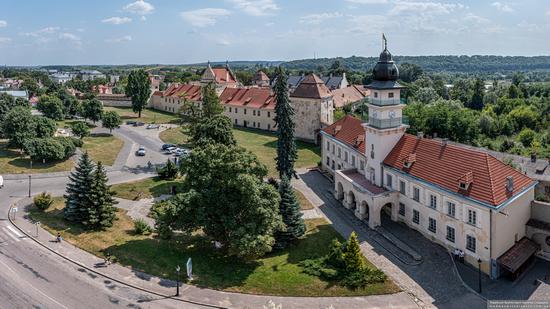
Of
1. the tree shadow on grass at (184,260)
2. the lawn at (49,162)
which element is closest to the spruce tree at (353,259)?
the tree shadow on grass at (184,260)

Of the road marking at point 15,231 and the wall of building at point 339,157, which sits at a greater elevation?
the wall of building at point 339,157

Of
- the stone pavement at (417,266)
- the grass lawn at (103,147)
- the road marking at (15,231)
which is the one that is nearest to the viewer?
the stone pavement at (417,266)

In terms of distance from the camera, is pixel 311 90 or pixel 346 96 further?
pixel 346 96

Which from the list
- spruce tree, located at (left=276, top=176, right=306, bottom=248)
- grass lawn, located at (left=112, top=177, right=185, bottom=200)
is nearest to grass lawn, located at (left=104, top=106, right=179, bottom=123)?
grass lawn, located at (left=112, top=177, right=185, bottom=200)

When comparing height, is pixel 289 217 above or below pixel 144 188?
below

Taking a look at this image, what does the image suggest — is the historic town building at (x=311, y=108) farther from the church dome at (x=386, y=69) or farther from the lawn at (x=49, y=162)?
the church dome at (x=386, y=69)

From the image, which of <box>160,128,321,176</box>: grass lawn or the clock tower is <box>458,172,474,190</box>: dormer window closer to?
the clock tower

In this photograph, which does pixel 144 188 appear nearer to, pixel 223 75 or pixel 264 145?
pixel 264 145

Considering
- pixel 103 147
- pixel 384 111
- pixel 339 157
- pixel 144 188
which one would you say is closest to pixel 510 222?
pixel 384 111
